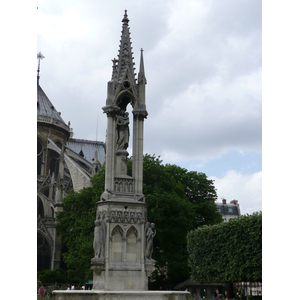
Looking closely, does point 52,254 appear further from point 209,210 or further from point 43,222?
point 209,210

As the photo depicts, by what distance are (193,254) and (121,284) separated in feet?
50.5

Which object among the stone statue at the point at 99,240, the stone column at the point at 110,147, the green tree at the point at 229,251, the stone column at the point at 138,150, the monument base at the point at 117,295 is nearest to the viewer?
the monument base at the point at 117,295

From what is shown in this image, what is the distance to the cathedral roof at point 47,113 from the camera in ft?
224

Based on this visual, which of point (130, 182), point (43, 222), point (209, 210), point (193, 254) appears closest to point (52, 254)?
point (43, 222)

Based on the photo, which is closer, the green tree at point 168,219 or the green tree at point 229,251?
the green tree at point 229,251

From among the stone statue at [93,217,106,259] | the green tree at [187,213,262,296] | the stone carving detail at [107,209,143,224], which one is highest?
the stone carving detail at [107,209,143,224]

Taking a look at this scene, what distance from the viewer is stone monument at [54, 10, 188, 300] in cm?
1249

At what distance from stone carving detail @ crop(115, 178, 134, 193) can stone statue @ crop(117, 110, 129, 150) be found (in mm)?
975

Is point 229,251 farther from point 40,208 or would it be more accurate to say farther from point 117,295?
point 40,208

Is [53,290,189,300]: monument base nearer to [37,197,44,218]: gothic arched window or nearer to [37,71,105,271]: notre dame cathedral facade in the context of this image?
[37,71,105,271]: notre dame cathedral facade

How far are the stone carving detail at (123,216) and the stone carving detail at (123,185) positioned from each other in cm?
69

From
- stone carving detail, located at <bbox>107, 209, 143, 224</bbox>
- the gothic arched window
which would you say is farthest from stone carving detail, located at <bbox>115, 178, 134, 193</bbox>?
the gothic arched window

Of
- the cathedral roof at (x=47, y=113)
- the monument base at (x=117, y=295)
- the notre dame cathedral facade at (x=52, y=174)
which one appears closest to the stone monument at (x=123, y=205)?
the monument base at (x=117, y=295)

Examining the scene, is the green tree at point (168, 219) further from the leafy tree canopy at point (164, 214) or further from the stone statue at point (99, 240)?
the stone statue at point (99, 240)
